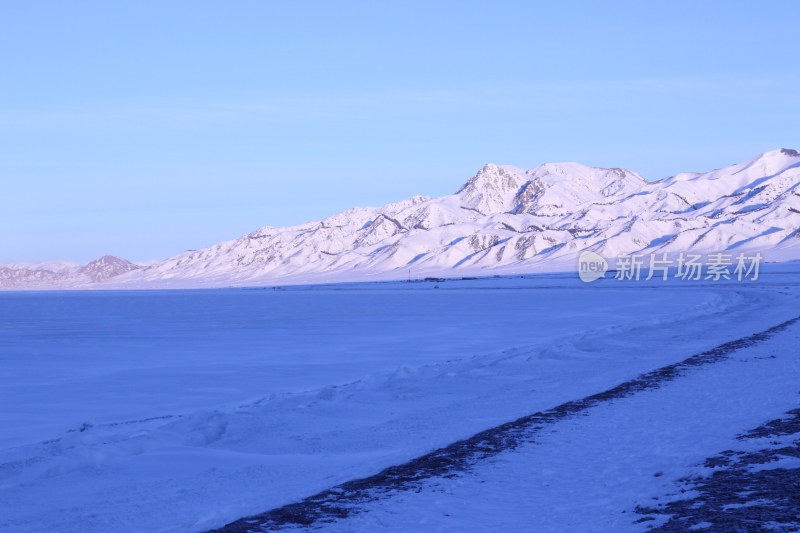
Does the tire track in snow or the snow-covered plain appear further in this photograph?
the snow-covered plain

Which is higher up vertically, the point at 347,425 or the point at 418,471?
the point at 418,471

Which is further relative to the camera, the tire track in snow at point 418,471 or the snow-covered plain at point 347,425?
the snow-covered plain at point 347,425

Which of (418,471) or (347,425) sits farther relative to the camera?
(347,425)

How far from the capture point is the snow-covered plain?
23.5 feet

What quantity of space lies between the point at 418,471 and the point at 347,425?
3190 millimetres

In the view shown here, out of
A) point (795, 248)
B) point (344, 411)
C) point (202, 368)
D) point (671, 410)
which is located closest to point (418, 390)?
point (344, 411)

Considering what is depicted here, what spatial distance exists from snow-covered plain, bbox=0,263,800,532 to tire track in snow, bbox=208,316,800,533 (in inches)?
8.0

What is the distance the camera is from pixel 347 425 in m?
11.3

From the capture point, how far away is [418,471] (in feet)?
26.9

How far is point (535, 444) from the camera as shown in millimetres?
9266

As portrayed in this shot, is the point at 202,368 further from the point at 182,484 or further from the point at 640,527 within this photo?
the point at 640,527

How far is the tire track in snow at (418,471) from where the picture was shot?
22.3ft

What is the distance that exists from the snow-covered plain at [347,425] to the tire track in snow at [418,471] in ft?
0.67

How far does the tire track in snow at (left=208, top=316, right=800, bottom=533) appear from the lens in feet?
22.3
